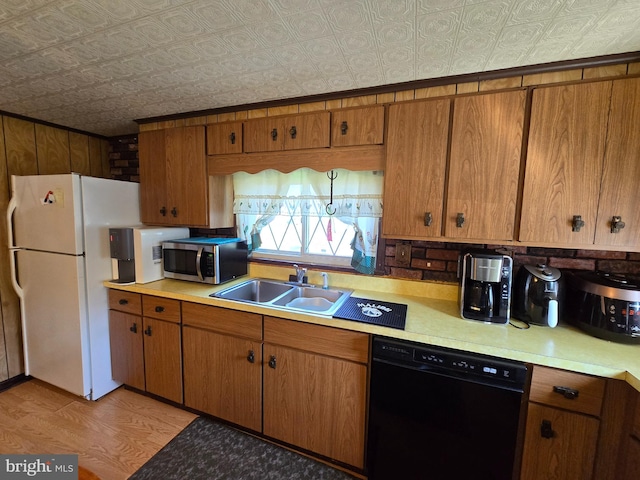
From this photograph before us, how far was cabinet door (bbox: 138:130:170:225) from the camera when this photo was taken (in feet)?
7.38

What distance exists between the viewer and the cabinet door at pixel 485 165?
1419 millimetres

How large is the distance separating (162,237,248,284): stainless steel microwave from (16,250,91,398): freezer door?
Answer: 1.88ft

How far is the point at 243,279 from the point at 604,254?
2.30 m

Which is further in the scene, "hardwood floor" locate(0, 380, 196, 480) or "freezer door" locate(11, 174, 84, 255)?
"freezer door" locate(11, 174, 84, 255)

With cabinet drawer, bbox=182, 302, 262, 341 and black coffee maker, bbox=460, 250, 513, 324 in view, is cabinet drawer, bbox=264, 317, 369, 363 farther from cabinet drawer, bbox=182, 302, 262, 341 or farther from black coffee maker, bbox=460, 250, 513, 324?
black coffee maker, bbox=460, 250, 513, 324

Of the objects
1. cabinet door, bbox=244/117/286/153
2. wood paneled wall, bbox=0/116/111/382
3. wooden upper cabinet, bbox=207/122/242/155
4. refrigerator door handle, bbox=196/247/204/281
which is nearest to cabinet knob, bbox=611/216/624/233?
cabinet door, bbox=244/117/286/153

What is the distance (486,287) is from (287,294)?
1243 millimetres

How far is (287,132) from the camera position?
186 cm

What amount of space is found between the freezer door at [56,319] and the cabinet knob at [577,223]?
117 inches

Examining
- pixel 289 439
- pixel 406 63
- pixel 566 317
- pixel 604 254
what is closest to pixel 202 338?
pixel 289 439

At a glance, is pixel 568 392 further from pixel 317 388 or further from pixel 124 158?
pixel 124 158

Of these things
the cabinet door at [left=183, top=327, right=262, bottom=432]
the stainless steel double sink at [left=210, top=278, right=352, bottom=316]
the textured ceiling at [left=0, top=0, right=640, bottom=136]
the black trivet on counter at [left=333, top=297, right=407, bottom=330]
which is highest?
the textured ceiling at [left=0, top=0, right=640, bottom=136]

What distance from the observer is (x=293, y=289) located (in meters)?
2.06

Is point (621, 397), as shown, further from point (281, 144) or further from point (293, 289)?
point (281, 144)
